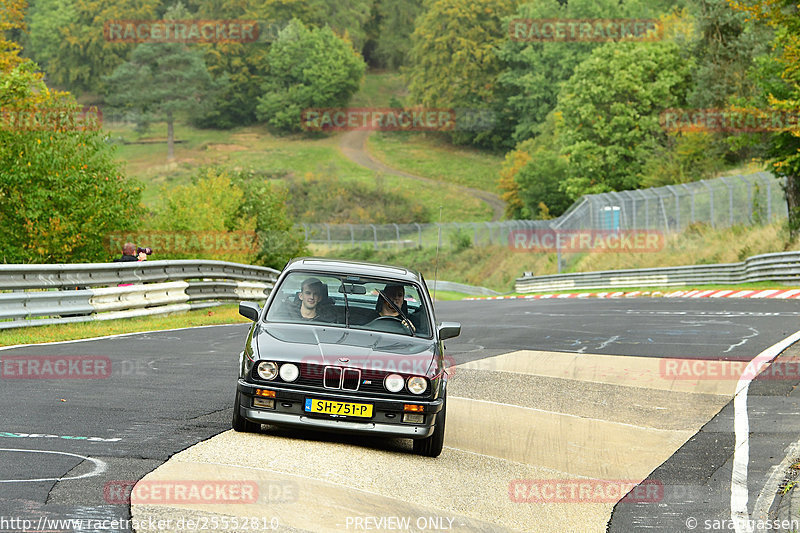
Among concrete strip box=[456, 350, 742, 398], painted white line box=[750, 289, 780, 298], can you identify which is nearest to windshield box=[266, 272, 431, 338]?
concrete strip box=[456, 350, 742, 398]

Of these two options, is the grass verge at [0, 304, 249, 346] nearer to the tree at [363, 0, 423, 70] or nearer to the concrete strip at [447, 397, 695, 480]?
the concrete strip at [447, 397, 695, 480]

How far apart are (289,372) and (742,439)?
446cm

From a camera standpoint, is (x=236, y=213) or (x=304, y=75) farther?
(x=304, y=75)

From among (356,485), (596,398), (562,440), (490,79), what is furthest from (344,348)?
(490,79)

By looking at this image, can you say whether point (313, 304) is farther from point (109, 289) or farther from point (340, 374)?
point (109, 289)

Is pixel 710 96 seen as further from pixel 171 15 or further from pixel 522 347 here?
pixel 171 15

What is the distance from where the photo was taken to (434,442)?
8.07 metres

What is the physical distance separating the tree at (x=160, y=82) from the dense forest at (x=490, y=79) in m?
0.24

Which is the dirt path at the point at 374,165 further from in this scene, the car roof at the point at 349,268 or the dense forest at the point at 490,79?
the car roof at the point at 349,268

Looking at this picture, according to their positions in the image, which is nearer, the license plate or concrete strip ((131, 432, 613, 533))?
concrete strip ((131, 432, 613, 533))

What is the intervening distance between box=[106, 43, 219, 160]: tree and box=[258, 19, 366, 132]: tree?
10.5 m

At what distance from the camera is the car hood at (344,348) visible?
7.84 m

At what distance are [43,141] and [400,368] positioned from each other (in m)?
25.4

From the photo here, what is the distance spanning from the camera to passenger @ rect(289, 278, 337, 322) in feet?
28.8
